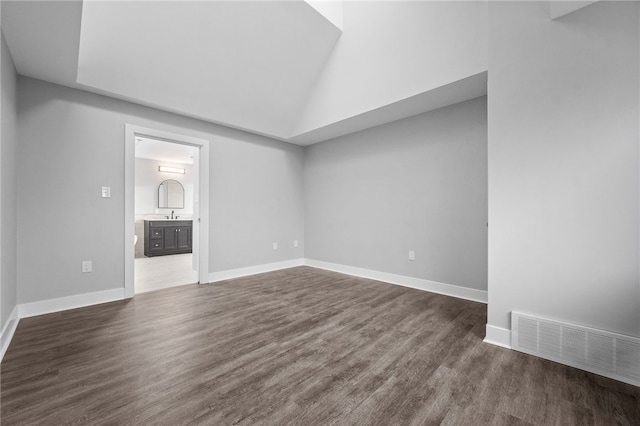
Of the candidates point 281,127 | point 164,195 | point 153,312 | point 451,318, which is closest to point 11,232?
point 153,312

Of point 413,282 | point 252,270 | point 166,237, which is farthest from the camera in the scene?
point 166,237

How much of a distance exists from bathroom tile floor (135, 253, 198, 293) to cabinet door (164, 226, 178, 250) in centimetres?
42

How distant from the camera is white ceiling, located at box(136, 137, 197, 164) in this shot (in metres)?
5.70

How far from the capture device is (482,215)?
A: 10.7ft

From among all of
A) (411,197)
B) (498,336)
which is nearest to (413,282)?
(411,197)

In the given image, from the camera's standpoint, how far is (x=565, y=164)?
194 centimetres

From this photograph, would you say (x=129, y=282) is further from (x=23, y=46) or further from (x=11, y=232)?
(x=23, y=46)

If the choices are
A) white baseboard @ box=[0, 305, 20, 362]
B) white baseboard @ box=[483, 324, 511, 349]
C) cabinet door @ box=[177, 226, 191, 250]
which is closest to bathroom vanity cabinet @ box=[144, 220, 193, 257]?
cabinet door @ box=[177, 226, 191, 250]

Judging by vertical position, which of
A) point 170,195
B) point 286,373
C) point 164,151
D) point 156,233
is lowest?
point 286,373

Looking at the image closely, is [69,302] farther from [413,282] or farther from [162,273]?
[413,282]

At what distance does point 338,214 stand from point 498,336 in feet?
10.1

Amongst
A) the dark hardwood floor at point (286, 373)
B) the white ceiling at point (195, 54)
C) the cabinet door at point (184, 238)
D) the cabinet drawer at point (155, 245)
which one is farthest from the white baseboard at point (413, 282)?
the cabinet drawer at point (155, 245)

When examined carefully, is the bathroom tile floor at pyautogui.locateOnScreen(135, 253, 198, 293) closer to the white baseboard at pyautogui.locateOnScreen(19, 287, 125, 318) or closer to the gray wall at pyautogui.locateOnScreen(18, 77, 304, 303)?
the white baseboard at pyautogui.locateOnScreen(19, 287, 125, 318)

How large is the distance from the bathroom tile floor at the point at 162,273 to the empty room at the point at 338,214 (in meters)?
0.09
